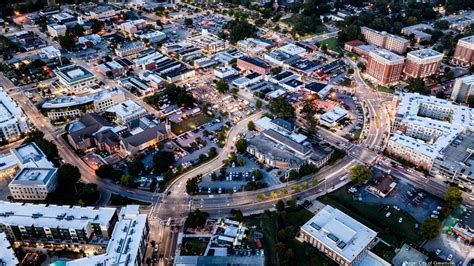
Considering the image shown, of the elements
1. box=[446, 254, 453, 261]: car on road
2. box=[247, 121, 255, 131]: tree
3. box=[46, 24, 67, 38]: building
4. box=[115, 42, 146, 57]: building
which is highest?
box=[46, 24, 67, 38]: building

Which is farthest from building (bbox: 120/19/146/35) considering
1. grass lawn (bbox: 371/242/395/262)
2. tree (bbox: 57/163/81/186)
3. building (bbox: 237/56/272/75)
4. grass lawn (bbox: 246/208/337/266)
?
grass lawn (bbox: 371/242/395/262)

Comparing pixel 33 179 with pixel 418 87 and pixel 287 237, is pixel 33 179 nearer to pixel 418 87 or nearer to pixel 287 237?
pixel 287 237

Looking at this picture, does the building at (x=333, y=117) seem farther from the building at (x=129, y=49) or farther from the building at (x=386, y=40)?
the building at (x=129, y=49)

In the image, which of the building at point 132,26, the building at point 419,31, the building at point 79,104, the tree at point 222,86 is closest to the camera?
the building at point 79,104

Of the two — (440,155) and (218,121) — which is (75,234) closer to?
(218,121)

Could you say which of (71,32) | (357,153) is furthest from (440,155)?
(71,32)

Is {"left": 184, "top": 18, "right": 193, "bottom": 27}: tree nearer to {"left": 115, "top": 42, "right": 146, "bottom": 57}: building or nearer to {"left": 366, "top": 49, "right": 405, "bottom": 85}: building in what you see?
{"left": 115, "top": 42, "right": 146, "bottom": 57}: building

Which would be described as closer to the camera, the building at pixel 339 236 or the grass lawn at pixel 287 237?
the building at pixel 339 236

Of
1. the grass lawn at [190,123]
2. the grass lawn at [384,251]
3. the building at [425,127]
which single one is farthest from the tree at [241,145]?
the grass lawn at [384,251]
